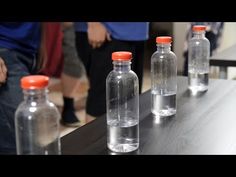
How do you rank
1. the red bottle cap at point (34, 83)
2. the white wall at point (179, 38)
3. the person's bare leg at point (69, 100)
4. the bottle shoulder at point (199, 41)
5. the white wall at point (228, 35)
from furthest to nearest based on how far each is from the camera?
the white wall at point (179, 38) < the white wall at point (228, 35) < the person's bare leg at point (69, 100) < the bottle shoulder at point (199, 41) < the red bottle cap at point (34, 83)

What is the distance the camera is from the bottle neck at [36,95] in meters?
0.82

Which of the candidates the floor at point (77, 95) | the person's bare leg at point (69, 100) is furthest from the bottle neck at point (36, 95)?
the floor at point (77, 95)

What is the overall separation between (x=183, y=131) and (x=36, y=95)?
1.54ft

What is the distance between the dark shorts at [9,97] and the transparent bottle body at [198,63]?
0.67 meters

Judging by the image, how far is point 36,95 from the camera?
84 cm

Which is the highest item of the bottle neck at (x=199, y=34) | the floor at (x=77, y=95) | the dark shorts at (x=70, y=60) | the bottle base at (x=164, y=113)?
the bottle neck at (x=199, y=34)

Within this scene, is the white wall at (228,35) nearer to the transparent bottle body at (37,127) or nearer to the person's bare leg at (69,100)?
the person's bare leg at (69,100)

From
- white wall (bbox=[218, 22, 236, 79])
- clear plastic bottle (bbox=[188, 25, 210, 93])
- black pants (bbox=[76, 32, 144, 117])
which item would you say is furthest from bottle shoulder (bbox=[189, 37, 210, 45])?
white wall (bbox=[218, 22, 236, 79])

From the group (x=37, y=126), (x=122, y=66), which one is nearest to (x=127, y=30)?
(x=122, y=66)

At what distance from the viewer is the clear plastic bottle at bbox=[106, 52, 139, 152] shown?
102cm

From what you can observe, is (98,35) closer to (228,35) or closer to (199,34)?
(199,34)

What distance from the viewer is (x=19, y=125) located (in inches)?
34.9
